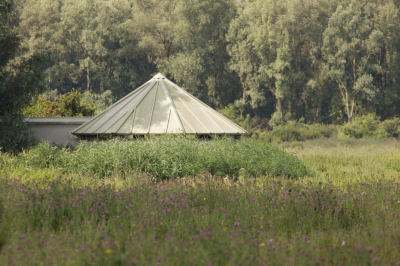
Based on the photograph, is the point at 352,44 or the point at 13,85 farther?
the point at 352,44

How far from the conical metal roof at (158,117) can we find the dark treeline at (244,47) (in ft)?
73.1

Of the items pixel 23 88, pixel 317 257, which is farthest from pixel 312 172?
pixel 23 88

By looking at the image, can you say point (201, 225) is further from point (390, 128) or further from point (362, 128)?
point (390, 128)

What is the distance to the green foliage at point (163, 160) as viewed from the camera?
28.3 ft

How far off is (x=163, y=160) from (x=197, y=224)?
4057mm

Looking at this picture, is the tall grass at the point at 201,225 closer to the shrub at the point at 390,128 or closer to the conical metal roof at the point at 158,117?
the conical metal roof at the point at 158,117

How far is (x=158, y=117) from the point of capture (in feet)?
42.6

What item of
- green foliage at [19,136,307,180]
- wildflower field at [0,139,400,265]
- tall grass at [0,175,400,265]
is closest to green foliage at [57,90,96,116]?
green foliage at [19,136,307,180]

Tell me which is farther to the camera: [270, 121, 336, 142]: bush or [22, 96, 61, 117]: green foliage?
[270, 121, 336, 142]: bush

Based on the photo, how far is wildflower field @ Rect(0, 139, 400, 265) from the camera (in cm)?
350

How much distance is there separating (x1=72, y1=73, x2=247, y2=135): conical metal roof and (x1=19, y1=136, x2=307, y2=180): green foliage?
2.25 meters

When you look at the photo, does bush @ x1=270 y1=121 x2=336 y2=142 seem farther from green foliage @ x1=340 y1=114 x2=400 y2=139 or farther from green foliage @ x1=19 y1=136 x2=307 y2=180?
green foliage @ x1=19 y1=136 x2=307 y2=180

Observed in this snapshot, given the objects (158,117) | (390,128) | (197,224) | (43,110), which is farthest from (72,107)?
(390,128)

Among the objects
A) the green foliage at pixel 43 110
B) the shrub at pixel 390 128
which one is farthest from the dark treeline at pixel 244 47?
the green foliage at pixel 43 110
